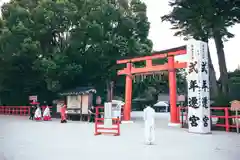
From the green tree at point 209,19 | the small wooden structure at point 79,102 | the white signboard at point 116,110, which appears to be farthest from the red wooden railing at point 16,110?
the green tree at point 209,19

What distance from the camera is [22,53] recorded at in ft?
82.2

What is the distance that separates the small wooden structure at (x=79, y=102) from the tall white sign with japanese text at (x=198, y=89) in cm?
942

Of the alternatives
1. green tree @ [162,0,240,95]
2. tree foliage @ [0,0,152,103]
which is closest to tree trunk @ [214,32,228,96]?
green tree @ [162,0,240,95]

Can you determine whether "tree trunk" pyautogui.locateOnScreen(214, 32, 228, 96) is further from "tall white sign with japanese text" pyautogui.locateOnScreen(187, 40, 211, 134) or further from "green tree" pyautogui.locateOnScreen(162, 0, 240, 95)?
"tall white sign with japanese text" pyautogui.locateOnScreen(187, 40, 211, 134)

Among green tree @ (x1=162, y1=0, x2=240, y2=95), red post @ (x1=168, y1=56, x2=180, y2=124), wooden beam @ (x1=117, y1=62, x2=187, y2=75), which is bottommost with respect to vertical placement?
red post @ (x1=168, y1=56, x2=180, y2=124)

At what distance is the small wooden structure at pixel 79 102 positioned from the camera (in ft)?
67.3

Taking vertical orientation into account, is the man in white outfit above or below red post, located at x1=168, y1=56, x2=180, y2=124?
below

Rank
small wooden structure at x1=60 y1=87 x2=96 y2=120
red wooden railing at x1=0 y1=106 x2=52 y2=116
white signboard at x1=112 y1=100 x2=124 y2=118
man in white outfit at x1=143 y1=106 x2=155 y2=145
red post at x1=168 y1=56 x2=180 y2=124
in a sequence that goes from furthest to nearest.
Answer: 1. red wooden railing at x1=0 y1=106 x2=52 y2=116
2. small wooden structure at x1=60 y1=87 x2=96 y2=120
3. white signboard at x1=112 y1=100 x2=124 y2=118
4. red post at x1=168 y1=56 x2=180 y2=124
5. man in white outfit at x1=143 y1=106 x2=155 y2=145

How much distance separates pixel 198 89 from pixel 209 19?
526cm

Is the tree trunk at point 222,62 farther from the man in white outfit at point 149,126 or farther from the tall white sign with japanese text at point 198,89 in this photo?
the man in white outfit at point 149,126

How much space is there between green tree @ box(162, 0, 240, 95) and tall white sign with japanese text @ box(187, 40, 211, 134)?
10.5 feet

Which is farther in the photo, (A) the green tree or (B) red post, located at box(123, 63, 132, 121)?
(B) red post, located at box(123, 63, 132, 121)

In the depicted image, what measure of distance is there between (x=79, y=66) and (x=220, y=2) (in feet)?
43.5

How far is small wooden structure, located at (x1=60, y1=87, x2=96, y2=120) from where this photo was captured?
67.3 feet
